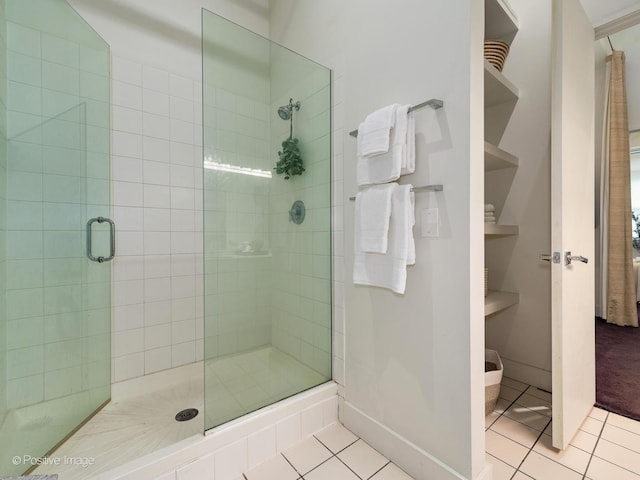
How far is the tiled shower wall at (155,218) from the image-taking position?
1881 mm

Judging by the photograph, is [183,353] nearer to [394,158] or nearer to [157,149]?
[157,149]

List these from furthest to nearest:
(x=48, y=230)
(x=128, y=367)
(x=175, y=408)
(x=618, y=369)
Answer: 1. (x=618, y=369)
2. (x=128, y=367)
3. (x=175, y=408)
4. (x=48, y=230)

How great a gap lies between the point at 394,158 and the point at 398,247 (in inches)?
15.5

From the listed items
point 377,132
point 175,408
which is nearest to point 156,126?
point 377,132

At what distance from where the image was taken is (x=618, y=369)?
2.10 m

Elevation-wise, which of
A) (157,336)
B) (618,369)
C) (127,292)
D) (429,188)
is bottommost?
(618,369)

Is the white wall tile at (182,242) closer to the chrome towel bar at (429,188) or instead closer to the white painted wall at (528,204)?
the chrome towel bar at (429,188)

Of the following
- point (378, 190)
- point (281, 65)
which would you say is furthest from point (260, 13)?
point (378, 190)

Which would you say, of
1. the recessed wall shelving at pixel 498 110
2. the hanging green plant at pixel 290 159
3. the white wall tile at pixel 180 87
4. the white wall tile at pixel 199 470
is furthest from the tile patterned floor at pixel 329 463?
the white wall tile at pixel 180 87

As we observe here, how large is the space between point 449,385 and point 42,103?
234 centimetres

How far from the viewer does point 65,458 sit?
1265 millimetres

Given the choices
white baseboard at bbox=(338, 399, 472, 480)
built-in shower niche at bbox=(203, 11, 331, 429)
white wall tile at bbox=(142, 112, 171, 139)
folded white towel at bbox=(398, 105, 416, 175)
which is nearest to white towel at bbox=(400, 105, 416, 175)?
folded white towel at bbox=(398, 105, 416, 175)

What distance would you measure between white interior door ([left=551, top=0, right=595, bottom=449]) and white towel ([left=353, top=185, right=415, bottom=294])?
28.0 inches

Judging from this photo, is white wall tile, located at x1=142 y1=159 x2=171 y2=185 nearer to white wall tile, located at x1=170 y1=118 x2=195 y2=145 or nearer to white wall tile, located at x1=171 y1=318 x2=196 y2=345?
white wall tile, located at x1=170 y1=118 x2=195 y2=145
